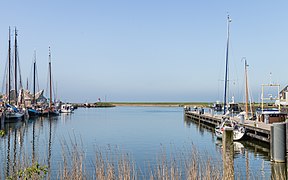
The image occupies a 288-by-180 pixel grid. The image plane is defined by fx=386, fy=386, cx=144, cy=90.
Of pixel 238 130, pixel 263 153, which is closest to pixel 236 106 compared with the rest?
pixel 238 130

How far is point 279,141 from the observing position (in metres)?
16.9

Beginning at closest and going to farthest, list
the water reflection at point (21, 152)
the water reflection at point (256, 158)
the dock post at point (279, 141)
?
1. the water reflection at point (21, 152)
2. the water reflection at point (256, 158)
3. the dock post at point (279, 141)

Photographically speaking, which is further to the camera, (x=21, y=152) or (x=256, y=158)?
(x=256, y=158)

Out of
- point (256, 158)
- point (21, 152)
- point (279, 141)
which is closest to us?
point (21, 152)

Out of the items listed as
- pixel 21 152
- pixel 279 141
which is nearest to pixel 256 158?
pixel 279 141

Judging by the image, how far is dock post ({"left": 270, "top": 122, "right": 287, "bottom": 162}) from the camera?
16.9m

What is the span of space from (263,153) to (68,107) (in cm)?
6996

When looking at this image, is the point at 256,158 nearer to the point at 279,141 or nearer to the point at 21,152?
the point at 279,141

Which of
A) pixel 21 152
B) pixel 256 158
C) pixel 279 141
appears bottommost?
pixel 256 158

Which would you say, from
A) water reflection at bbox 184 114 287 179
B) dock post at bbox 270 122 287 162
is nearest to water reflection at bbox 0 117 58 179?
water reflection at bbox 184 114 287 179

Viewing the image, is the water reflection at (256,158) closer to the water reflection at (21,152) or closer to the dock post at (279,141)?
the dock post at (279,141)

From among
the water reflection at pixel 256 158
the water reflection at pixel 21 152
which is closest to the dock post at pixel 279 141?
the water reflection at pixel 256 158

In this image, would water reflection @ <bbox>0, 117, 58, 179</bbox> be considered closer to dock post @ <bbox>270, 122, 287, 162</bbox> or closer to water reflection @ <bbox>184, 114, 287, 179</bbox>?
water reflection @ <bbox>184, 114, 287, 179</bbox>

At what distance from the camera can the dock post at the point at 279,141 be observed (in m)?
16.9
